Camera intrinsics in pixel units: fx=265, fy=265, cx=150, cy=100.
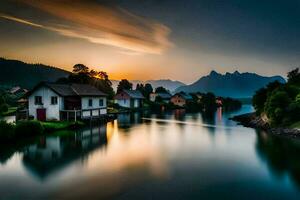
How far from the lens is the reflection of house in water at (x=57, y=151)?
1856 centimetres

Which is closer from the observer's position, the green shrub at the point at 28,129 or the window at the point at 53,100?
the green shrub at the point at 28,129

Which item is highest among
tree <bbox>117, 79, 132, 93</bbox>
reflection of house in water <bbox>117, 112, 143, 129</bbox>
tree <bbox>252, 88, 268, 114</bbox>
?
tree <bbox>117, 79, 132, 93</bbox>

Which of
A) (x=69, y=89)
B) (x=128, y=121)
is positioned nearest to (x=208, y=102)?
(x=128, y=121)

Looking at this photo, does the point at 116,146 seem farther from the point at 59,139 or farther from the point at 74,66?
the point at 74,66

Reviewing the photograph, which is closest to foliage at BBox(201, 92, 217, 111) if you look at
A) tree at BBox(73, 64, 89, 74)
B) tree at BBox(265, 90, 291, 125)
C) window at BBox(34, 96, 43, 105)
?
tree at BBox(73, 64, 89, 74)

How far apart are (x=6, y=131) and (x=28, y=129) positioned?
380cm

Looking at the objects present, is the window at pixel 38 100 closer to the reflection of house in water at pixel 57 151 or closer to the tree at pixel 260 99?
the reflection of house in water at pixel 57 151

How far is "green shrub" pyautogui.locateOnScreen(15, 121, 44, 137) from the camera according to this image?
29.2 metres

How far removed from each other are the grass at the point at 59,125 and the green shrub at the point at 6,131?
21.1 ft

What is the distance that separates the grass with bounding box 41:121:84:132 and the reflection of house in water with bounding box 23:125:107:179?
144 inches

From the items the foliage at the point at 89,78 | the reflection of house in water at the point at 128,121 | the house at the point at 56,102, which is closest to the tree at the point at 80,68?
the foliage at the point at 89,78

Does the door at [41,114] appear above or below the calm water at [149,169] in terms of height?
above

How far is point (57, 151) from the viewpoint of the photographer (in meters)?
23.5

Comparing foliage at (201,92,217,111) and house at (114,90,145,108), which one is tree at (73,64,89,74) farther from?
foliage at (201,92,217,111)
